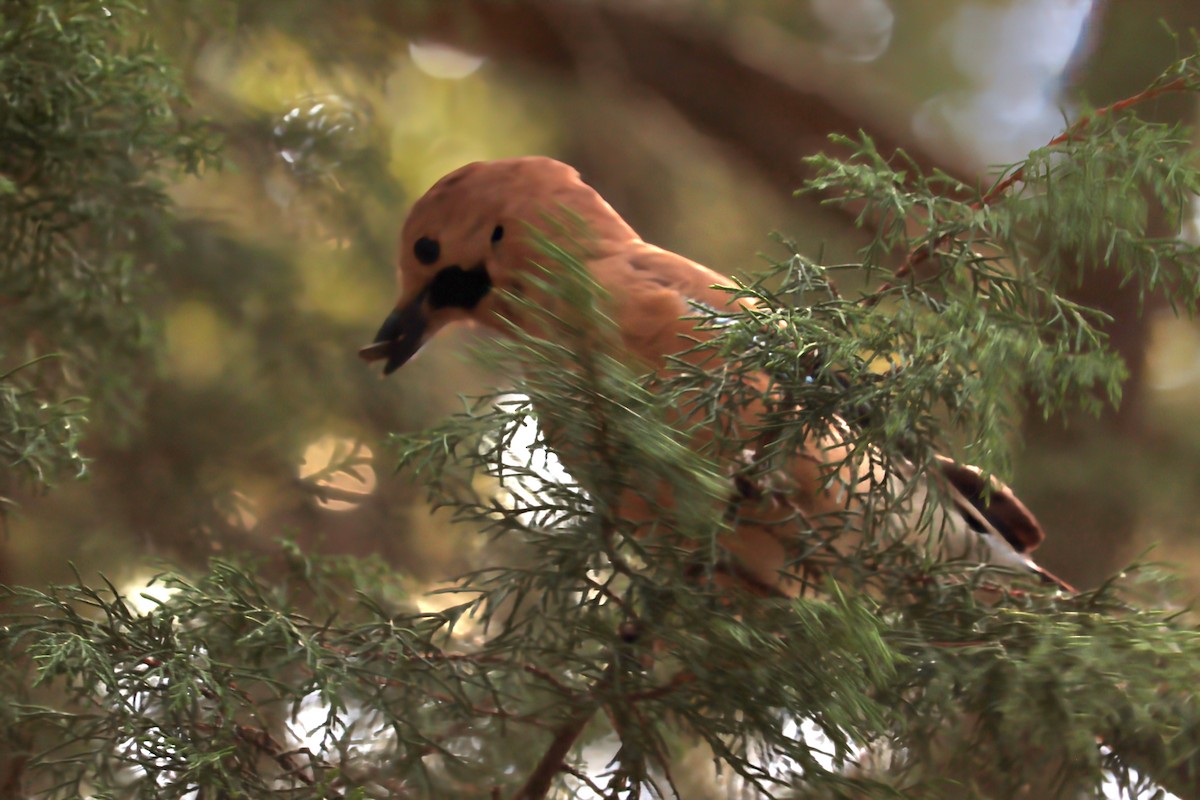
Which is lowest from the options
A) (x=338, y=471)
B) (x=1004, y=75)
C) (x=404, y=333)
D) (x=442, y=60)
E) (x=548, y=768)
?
(x=548, y=768)

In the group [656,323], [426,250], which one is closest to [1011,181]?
[656,323]

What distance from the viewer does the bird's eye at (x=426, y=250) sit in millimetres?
567

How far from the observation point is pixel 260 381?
1009mm

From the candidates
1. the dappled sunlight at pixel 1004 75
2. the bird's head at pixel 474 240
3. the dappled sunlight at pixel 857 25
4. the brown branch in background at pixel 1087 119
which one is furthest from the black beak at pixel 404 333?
the dappled sunlight at pixel 857 25

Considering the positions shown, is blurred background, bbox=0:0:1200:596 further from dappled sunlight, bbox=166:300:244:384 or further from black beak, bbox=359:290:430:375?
black beak, bbox=359:290:430:375

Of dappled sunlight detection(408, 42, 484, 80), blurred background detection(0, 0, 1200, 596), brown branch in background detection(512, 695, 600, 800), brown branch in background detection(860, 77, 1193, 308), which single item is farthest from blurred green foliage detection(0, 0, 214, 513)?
dappled sunlight detection(408, 42, 484, 80)

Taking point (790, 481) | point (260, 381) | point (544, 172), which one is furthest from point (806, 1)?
point (790, 481)

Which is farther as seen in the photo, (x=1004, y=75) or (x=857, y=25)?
(x=857, y=25)

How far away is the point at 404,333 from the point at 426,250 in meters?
0.04

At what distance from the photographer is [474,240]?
557 millimetres

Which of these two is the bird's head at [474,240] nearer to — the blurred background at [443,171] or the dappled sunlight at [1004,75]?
the blurred background at [443,171]

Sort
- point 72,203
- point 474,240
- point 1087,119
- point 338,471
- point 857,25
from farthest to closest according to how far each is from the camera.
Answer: point 857,25
point 338,471
point 72,203
point 474,240
point 1087,119

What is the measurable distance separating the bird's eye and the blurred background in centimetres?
34

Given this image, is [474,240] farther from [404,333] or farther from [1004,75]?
[1004,75]
